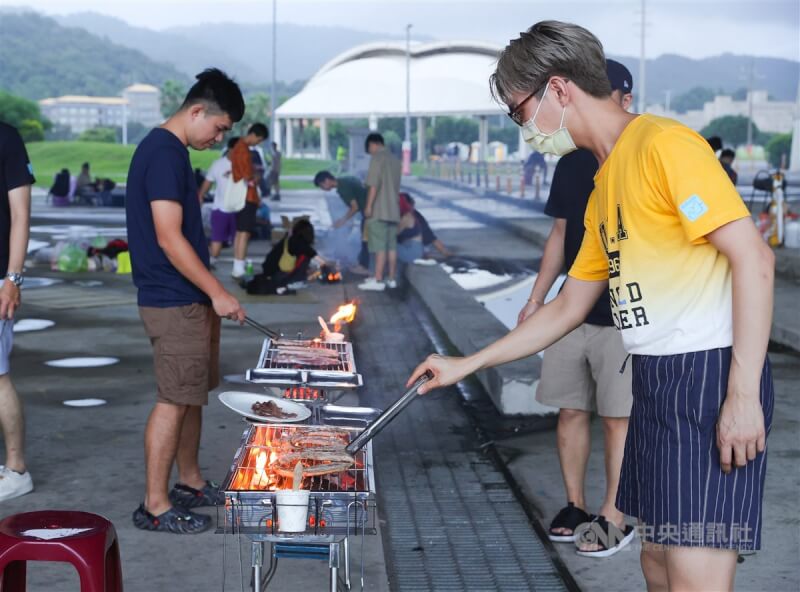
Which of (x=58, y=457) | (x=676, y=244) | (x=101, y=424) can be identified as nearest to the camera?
(x=676, y=244)

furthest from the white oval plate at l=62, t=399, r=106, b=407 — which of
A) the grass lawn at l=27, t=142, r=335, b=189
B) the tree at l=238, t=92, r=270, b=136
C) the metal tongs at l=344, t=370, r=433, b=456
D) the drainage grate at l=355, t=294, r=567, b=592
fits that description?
the tree at l=238, t=92, r=270, b=136

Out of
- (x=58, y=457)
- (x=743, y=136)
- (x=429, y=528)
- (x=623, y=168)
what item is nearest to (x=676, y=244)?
(x=623, y=168)

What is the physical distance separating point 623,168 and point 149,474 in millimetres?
2954

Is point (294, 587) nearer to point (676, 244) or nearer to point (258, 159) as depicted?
point (676, 244)

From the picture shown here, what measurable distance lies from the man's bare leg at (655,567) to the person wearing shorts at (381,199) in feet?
32.2

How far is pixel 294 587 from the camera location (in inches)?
170

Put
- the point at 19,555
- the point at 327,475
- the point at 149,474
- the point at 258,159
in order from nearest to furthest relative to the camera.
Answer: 1. the point at 19,555
2. the point at 327,475
3. the point at 149,474
4. the point at 258,159

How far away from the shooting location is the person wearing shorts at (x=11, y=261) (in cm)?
519

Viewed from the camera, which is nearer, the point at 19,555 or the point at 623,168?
the point at 623,168

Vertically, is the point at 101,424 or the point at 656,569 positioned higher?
the point at 656,569

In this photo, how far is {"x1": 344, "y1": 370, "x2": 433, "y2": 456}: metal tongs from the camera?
302cm

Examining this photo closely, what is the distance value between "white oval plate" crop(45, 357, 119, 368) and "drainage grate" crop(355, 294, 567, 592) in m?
2.29

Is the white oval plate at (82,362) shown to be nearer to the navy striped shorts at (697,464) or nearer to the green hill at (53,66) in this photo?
the navy striped shorts at (697,464)

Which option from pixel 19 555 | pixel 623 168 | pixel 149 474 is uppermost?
pixel 623 168
